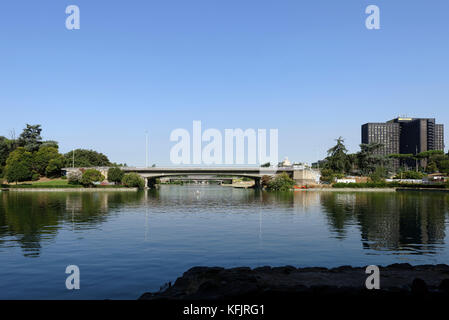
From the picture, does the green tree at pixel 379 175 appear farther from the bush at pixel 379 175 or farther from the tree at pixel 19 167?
the tree at pixel 19 167

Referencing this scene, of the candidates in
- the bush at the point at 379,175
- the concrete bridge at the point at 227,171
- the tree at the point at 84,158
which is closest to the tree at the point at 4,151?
the tree at the point at 84,158

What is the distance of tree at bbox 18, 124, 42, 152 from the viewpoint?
585ft

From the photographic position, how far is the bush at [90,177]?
140m

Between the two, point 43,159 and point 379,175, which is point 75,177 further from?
point 379,175

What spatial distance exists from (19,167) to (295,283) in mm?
157342

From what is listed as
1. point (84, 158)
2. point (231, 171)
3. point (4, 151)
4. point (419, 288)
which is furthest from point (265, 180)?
point (419, 288)

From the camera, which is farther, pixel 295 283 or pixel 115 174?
pixel 115 174

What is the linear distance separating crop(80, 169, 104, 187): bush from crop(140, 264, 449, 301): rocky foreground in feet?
430

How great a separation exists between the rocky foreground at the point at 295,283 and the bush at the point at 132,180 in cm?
12578

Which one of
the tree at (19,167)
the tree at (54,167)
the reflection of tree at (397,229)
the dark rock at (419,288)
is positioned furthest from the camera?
the tree at (54,167)

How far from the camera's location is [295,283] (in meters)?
16.4

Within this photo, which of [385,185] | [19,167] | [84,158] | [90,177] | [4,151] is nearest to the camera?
[385,185]

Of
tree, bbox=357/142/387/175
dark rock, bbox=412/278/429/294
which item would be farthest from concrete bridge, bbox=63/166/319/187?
dark rock, bbox=412/278/429/294
